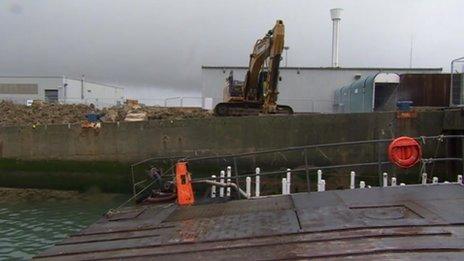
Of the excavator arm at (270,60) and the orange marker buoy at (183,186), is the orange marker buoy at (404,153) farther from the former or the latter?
the excavator arm at (270,60)

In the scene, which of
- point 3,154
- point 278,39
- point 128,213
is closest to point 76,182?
point 3,154

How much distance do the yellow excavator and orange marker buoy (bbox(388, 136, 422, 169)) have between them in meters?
14.2

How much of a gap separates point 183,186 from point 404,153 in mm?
3751

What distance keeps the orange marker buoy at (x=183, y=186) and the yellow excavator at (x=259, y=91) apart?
1351 centimetres

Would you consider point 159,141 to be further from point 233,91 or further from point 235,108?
point 233,91

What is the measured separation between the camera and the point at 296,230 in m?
6.45

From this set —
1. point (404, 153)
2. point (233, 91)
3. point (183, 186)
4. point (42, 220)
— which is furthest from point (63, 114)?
point (404, 153)

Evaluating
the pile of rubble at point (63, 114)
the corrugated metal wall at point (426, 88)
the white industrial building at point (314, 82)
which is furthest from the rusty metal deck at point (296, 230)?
the white industrial building at point (314, 82)

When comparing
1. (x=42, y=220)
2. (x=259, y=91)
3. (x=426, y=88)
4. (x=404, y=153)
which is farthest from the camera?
(x=426, y=88)

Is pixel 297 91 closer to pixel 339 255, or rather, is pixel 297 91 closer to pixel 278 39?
pixel 278 39

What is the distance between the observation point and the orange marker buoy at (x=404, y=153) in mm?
8266

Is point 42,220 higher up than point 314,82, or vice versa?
point 314,82

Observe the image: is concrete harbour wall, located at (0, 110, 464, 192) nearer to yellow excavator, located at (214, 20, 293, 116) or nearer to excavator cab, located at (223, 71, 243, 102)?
yellow excavator, located at (214, 20, 293, 116)

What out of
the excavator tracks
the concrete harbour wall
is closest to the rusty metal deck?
the concrete harbour wall
